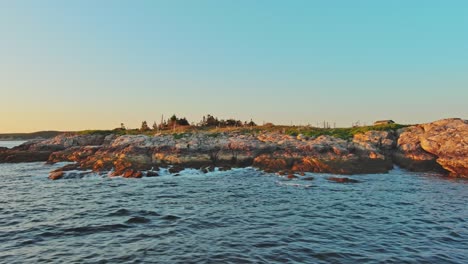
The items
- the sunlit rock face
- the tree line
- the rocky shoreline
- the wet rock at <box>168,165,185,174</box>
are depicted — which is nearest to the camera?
the sunlit rock face

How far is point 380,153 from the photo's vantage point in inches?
1768

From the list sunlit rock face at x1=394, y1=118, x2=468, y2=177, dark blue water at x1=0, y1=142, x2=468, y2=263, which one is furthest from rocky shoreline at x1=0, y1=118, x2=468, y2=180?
dark blue water at x1=0, y1=142, x2=468, y2=263

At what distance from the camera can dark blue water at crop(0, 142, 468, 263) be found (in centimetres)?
1452

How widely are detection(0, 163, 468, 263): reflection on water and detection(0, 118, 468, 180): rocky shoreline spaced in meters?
7.73

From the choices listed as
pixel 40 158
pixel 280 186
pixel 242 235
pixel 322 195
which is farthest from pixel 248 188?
pixel 40 158

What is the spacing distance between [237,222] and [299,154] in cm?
2768

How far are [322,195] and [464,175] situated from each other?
21845mm

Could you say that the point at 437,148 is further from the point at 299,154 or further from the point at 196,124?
the point at 196,124

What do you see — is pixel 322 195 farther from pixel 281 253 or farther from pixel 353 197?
pixel 281 253

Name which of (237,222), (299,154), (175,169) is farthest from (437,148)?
(237,222)

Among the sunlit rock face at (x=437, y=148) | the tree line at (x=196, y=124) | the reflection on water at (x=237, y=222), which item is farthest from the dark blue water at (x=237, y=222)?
the tree line at (x=196, y=124)

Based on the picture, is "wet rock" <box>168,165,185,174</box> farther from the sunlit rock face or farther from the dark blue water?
the sunlit rock face

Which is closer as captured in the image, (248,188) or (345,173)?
(248,188)

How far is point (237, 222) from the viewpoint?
1958 centimetres
